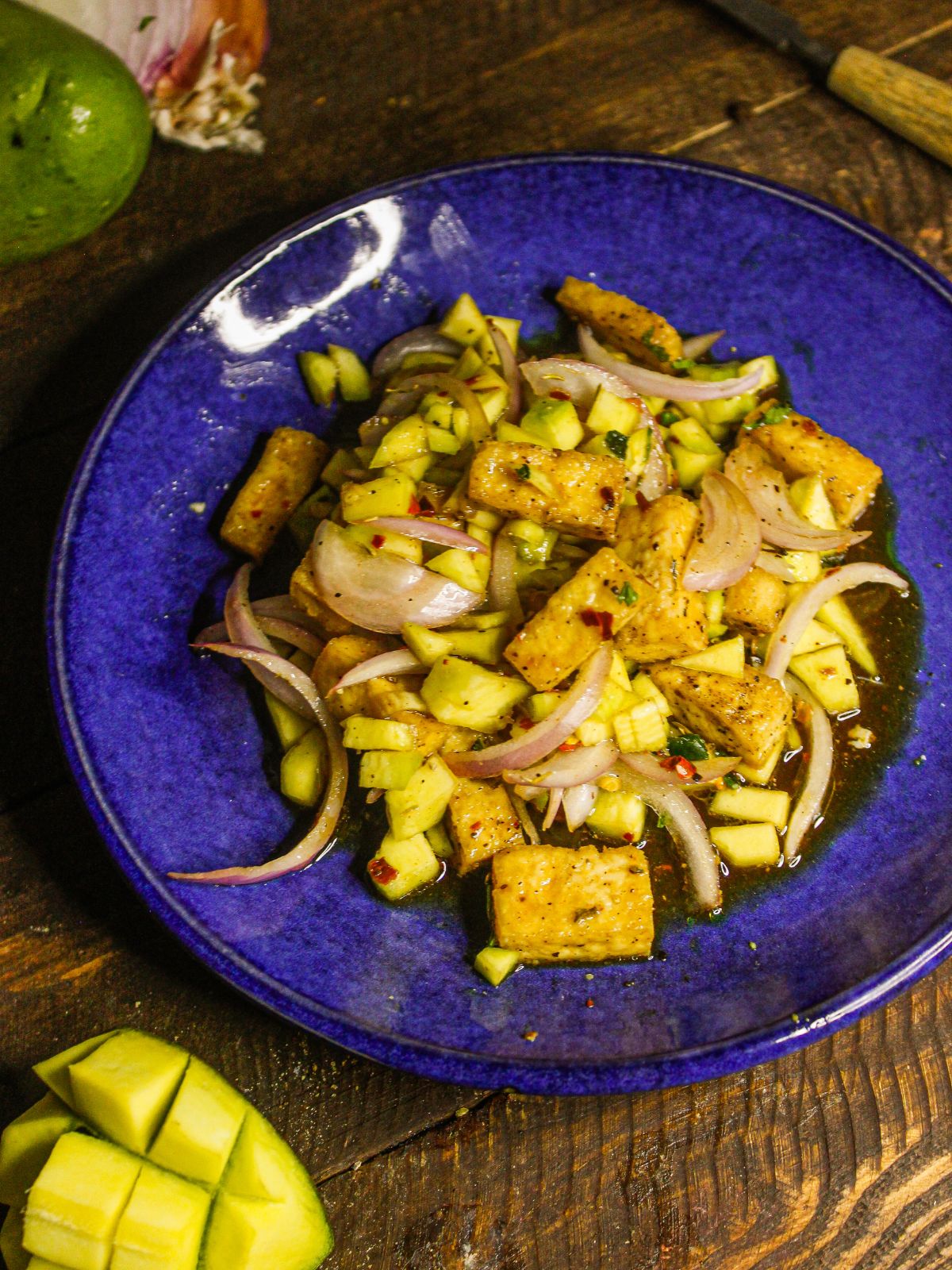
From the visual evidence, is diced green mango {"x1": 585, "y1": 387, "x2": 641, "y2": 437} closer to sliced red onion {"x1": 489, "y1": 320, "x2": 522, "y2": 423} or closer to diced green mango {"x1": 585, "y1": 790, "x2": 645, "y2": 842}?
sliced red onion {"x1": 489, "y1": 320, "x2": 522, "y2": 423}

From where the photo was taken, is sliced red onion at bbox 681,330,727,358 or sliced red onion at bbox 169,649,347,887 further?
sliced red onion at bbox 681,330,727,358

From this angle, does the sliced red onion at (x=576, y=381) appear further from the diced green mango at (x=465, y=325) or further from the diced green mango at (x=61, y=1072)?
the diced green mango at (x=61, y=1072)

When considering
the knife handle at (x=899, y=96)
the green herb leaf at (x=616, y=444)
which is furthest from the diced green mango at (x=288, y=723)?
the knife handle at (x=899, y=96)

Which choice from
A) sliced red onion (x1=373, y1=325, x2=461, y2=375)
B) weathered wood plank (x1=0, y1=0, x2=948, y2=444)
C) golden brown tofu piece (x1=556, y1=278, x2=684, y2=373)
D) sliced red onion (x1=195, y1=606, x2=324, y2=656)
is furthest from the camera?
weathered wood plank (x1=0, y1=0, x2=948, y2=444)

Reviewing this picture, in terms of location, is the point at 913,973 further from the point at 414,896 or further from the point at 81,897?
the point at 81,897

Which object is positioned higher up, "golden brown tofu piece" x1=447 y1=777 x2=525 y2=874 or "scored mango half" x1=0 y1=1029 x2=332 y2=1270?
"golden brown tofu piece" x1=447 y1=777 x2=525 y2=874

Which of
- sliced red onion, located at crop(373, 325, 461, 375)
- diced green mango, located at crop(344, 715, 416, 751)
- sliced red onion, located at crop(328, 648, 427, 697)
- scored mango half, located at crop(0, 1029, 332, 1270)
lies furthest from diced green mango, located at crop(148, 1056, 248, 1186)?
sliced red onion, located at crop(373, 325, 461, 375)

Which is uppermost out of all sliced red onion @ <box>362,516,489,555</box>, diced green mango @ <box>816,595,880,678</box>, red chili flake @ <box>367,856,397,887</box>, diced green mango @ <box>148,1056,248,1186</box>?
sliced red onion @ <box>362,516,489,555</box>
